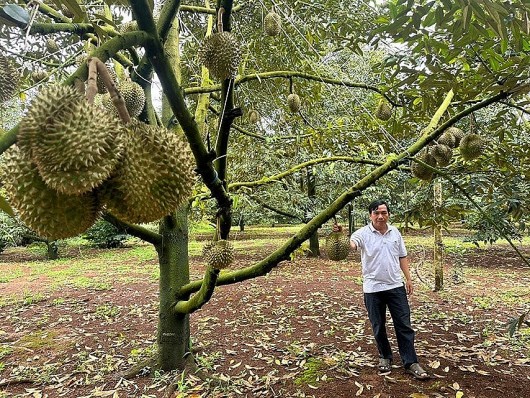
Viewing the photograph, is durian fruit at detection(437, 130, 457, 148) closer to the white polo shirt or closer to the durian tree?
the durian tree

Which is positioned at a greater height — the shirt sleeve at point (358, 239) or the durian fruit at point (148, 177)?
the durian fruit at point (148, 177)

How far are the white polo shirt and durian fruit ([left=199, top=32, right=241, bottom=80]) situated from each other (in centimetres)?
248

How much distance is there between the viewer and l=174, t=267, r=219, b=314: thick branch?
2.47m

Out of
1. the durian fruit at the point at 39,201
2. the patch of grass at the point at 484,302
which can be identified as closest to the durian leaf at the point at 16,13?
the durian fruit at the point at 39,201

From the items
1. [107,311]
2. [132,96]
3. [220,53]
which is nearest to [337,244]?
[220,53]

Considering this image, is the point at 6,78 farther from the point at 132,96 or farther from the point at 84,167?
the point at 84,167

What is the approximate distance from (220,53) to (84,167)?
82cm

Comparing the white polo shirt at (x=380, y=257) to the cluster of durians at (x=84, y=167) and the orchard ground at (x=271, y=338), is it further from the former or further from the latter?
the cluster of durians at (x=84, y=167)

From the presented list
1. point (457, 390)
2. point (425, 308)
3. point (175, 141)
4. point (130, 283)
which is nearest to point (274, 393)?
point (457, 390)

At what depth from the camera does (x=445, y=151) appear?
9.34 ft

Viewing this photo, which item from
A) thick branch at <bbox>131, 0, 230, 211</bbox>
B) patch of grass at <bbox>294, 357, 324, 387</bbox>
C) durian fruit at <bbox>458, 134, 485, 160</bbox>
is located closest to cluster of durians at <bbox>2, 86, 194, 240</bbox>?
thick branch at <bbox>131, 0, 230, 211</bbox>

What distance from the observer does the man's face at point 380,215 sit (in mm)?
3469

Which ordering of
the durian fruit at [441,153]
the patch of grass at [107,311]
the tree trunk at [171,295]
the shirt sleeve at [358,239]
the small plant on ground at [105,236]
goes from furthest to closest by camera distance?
the small plant on ground at [105,236] → the patch of grass at [107,311] → the shirt sleeve at [358,239] → the tree trunk at [171,295] → the durian fruit at [441,153]

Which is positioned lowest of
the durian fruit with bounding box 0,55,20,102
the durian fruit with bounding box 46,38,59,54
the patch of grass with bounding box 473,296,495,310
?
the patch of grass with bounding box 473,296,495,310
